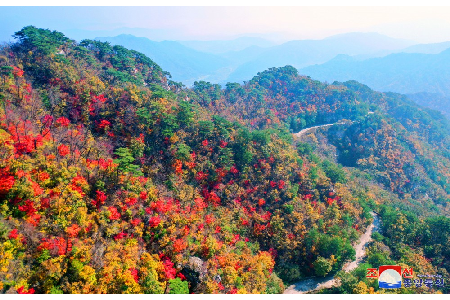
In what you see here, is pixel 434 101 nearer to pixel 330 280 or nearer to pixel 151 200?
pixel 330 280

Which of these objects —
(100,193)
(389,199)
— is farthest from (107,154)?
(389,199)

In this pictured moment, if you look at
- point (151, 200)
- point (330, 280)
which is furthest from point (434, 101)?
point (151, 200)

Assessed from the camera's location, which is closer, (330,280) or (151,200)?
(151,200)

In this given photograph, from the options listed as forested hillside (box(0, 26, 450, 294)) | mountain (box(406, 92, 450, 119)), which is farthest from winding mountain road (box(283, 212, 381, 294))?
mountain (box(406, 92, 450, 119))

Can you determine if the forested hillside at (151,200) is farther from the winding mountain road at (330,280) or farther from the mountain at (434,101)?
the mountain at (434,101)

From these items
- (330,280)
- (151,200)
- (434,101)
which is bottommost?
(330,280)

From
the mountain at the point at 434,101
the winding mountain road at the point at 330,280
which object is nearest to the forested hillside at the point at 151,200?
the winding mountain road at the point at 330,280

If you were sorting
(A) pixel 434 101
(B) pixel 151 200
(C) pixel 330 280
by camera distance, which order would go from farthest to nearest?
(A) pixel 434 101
(C) pixel 330 280
(B) pixel 151 200
